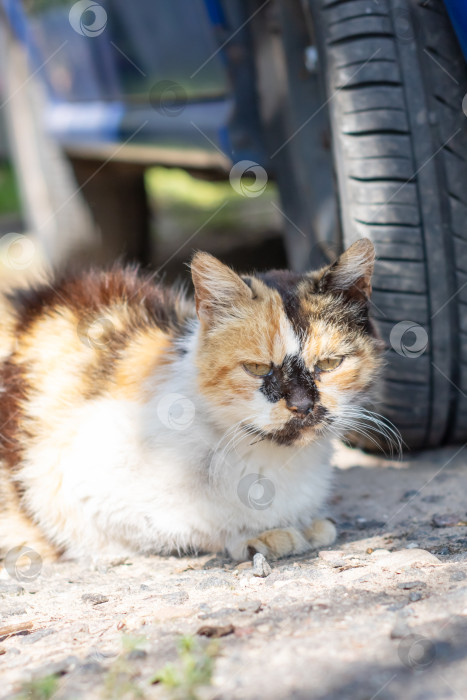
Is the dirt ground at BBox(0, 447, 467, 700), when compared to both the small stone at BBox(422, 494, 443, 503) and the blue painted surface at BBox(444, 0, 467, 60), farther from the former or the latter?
the blue painted surface at BBox(444, 0, 467, 60)

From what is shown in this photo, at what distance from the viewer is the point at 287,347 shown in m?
2.15

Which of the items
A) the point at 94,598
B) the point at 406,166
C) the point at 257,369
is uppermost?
the point at 406,166

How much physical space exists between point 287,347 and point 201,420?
14.2 inches

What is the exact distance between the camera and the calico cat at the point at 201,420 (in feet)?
7.14

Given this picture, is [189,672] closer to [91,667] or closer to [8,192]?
[91,667]

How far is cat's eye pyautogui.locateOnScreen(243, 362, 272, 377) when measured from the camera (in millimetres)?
2163

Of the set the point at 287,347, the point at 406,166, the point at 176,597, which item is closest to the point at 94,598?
the point at 176,597

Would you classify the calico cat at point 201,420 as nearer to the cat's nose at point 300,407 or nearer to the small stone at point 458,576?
the cat's nose at point 300,407

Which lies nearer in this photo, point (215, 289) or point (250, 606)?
point (250, 606)

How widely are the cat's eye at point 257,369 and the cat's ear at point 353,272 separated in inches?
12.1

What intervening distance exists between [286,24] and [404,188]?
2.99ft

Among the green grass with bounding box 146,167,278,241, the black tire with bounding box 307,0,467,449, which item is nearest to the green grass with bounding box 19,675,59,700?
the black tire with bounding box 307,0,467,449

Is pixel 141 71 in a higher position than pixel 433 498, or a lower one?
higher

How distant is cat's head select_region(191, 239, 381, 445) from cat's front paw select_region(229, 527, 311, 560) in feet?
1.05
